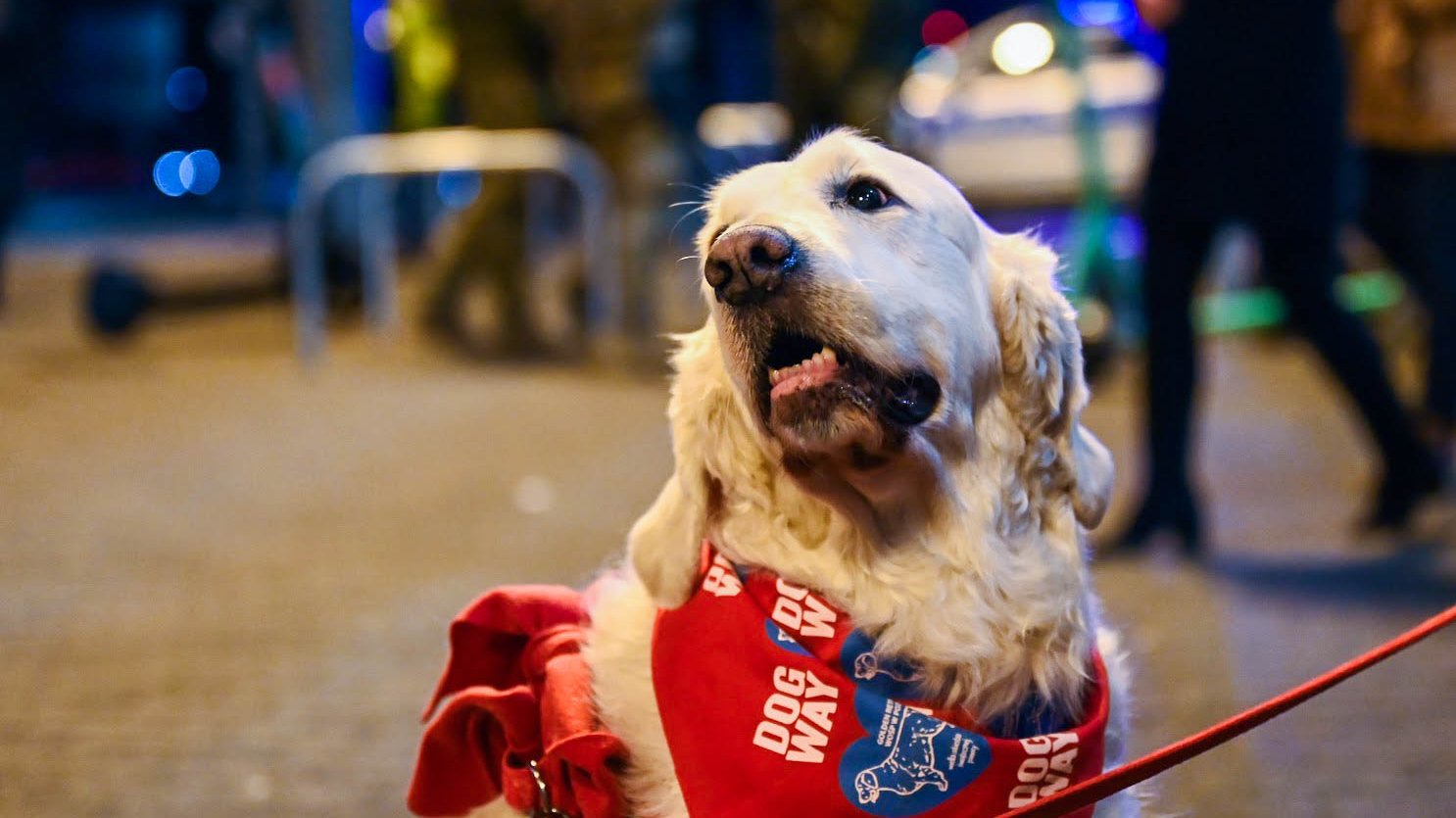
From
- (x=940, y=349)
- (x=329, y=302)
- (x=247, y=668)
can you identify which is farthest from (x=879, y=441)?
(x=329, y=302)

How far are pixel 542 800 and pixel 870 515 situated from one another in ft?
2.00

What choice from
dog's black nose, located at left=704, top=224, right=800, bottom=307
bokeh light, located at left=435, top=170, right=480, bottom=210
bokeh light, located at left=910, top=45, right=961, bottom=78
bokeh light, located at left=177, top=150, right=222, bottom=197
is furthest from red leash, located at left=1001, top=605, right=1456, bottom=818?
bokeh light, located at left=177, top=150, right=222, bottom=197

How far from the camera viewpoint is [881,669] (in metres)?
2.01

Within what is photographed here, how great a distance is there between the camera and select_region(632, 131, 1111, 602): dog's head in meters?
1.94

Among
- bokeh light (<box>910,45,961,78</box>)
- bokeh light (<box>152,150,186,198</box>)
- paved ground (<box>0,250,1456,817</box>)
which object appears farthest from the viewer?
bokeh light (<box>152,150,186,198</box>)

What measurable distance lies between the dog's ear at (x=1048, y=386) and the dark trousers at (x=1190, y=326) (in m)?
2.62

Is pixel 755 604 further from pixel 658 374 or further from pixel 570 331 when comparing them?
pixel 570 331

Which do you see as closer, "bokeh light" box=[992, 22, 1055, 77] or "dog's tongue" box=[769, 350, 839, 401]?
"dog's tongue" box=[769, 350, 839, 401]

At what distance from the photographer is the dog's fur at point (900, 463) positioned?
197cm

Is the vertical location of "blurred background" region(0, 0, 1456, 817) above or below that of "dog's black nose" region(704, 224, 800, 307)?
below

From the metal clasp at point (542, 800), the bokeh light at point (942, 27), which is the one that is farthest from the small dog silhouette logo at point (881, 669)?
the bokeh light at point (942, 27)

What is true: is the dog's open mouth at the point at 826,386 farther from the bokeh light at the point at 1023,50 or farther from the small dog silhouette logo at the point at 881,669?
the bokeh light at the point at 1023,50

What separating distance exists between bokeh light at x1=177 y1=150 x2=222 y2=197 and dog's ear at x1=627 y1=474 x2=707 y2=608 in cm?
2375

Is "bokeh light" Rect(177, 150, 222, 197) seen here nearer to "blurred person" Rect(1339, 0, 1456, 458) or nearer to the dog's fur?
"blurred person" Rect(1339, 0, 1456, 458)
